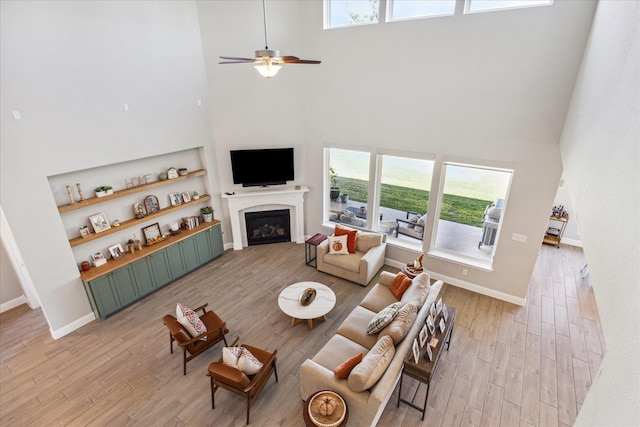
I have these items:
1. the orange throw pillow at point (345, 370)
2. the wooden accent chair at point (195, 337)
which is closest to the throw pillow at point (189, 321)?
the wooden accent chair at point (195, 337)

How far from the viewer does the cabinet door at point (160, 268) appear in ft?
20.6

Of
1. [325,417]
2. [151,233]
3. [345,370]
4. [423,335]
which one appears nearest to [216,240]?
[151,233]

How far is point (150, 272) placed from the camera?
625 cm

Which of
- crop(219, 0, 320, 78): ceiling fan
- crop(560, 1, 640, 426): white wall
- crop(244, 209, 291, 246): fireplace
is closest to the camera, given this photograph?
crop(560, 1, 640, 426): white wall

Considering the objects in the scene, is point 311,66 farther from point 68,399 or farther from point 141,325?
point 68,399

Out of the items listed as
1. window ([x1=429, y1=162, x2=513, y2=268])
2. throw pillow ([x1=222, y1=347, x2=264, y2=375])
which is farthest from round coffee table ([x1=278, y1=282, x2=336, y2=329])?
window ([x1=429, y1=162, x2=513, y2=268])

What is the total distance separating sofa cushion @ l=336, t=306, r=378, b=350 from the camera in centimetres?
446

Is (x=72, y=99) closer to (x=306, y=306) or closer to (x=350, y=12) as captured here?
(x=306, y=306)

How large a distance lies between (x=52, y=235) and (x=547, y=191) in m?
7.96

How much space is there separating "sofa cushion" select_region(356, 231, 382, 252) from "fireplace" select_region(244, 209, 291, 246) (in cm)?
215

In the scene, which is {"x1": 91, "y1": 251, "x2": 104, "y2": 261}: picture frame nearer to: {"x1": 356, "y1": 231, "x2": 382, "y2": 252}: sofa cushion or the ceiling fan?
the ceiling fan

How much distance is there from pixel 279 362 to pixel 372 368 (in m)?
1.81

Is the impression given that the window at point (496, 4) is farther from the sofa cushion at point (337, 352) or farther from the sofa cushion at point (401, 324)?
the sofa cushion at point (337, 352)

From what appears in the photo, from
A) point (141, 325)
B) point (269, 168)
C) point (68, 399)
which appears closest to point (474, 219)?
point (269, 168)
